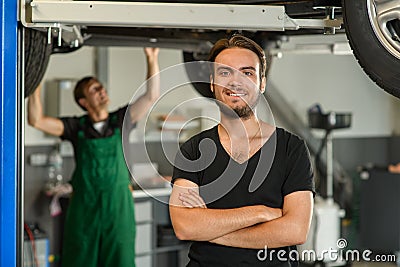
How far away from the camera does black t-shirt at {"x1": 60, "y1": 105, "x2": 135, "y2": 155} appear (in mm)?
4289

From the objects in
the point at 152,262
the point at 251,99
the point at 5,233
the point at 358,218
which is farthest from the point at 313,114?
the point at 5,233

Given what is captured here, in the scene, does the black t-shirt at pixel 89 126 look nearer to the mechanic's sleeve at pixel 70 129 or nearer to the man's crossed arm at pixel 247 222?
the mechanic's sleeve at pixel 70 129

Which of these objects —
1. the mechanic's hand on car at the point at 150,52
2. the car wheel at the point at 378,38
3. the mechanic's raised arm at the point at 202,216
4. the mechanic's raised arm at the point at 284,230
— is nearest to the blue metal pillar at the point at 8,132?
the mechanic's raised arm at the point at 202,216

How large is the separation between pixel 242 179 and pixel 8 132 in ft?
2.71

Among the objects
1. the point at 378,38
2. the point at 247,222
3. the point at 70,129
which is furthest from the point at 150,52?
the point at 378,38

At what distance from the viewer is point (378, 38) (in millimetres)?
2205

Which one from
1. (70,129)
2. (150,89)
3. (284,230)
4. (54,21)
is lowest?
(284,230)

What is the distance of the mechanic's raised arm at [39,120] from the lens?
4.19 metres

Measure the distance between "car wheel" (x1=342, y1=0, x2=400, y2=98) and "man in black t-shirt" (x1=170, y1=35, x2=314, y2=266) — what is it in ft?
1.43

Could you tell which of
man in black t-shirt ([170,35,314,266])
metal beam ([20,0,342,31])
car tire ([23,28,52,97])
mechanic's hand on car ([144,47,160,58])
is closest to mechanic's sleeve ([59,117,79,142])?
mechanic's hand on car ([144,47,160,58])

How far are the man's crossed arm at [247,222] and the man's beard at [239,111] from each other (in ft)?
1.05

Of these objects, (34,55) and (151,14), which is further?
(34,55)

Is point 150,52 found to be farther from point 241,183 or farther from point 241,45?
point 241,183

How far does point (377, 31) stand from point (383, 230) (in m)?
5.15
